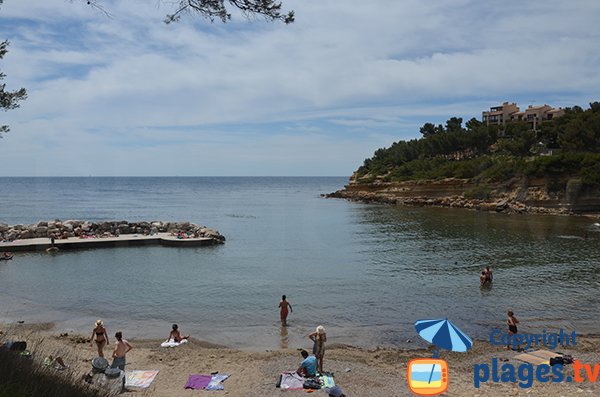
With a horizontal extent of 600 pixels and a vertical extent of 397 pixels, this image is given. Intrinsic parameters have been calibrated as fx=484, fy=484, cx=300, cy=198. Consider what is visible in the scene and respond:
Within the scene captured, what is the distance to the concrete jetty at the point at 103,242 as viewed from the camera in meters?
38.4

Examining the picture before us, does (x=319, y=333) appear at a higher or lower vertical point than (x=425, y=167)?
lower

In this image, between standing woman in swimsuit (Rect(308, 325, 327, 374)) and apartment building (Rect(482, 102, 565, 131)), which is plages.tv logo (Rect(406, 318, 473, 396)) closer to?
standing woman in swimsuit (Rect(308, 325, 327, 374))

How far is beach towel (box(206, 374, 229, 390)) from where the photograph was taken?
13422 millimetres

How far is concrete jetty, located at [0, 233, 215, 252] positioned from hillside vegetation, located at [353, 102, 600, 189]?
54298 mm

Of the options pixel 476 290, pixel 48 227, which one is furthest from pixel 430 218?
pixel 48 227

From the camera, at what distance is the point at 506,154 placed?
94.0 meters

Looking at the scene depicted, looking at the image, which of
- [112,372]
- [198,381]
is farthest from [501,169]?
[112,372]

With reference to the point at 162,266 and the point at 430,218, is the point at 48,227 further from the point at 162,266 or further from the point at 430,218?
the point at 430,218

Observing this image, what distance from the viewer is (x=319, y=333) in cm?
1434

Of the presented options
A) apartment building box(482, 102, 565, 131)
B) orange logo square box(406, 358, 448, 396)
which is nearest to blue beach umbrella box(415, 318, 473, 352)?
orange logo square box(406, 358, 448, 396)

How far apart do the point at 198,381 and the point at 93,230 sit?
3708 centimetres

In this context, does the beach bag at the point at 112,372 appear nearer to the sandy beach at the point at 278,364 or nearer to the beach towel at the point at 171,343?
the sandy beach at the point at 278,364

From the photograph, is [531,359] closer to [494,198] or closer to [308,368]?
[308,368]

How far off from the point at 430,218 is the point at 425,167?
39974mm
